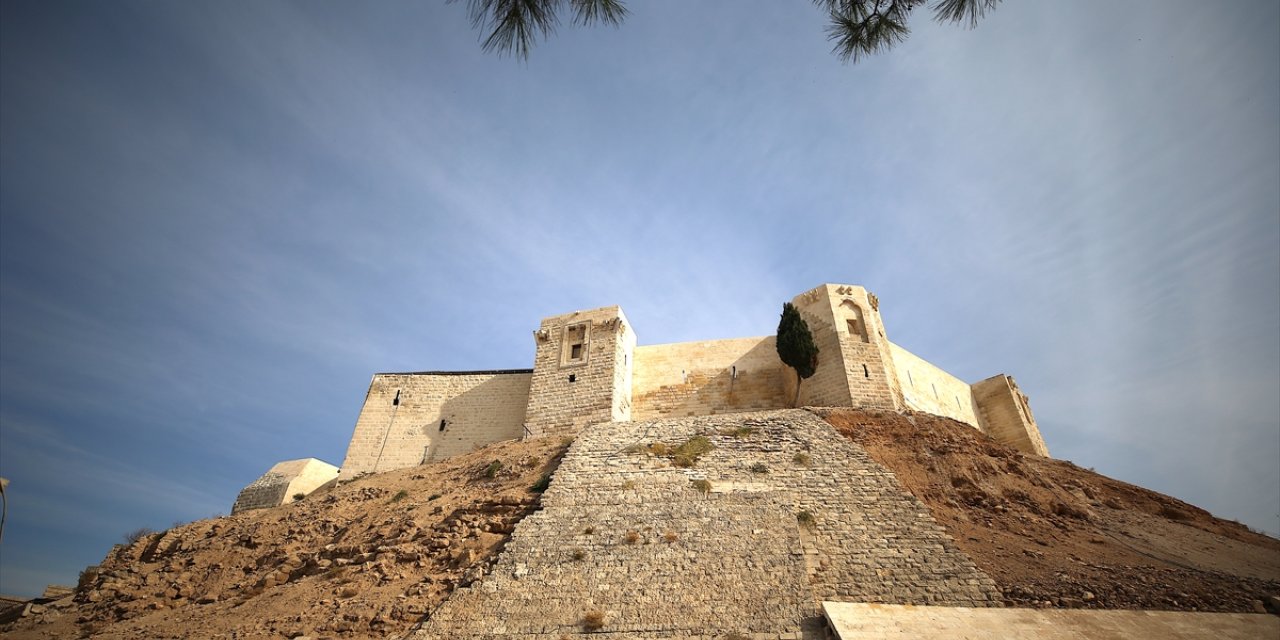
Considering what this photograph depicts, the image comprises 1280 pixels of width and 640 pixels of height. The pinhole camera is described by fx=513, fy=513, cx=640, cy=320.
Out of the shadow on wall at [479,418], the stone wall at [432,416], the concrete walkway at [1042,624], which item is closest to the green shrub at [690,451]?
the concrete walkway at [1042,624]

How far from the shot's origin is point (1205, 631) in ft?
22.1

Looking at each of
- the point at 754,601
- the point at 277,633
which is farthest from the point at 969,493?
the point at 277,633

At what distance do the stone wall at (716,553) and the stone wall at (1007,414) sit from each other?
1390 centimetres

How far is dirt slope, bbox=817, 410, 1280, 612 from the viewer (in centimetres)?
795

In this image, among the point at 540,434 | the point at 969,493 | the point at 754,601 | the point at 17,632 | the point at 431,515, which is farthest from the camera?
the point at 540,434

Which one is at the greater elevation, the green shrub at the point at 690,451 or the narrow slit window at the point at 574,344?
the narrow slit window at the point at 574,344

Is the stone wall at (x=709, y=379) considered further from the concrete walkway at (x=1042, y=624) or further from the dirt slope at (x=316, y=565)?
the concrete walkway at (x=1042, y=624)

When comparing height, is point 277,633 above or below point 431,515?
below

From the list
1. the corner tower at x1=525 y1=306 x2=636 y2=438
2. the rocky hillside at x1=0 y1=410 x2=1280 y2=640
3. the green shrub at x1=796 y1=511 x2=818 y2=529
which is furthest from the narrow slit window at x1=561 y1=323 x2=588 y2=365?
the green shrub at x1=796 y1=511 x2=818 y2=529

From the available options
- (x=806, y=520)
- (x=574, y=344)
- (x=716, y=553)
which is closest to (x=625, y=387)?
(x=574, y=344)

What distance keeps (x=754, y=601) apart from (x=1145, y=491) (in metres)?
11.1

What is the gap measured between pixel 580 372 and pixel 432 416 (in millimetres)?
6585

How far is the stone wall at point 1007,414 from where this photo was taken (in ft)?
69.1

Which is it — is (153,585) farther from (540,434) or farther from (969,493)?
(969,493)
